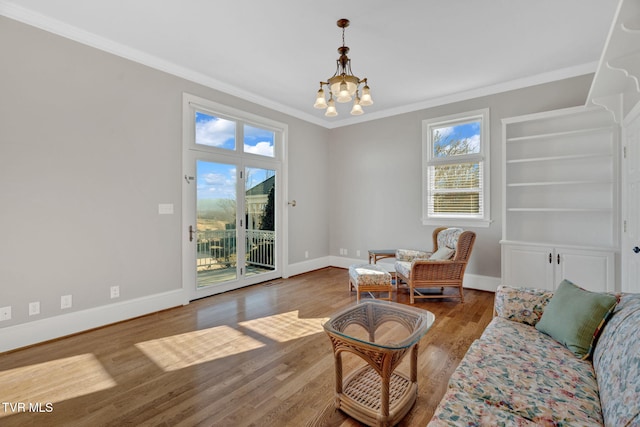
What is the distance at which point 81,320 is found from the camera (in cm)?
298

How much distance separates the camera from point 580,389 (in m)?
1.34

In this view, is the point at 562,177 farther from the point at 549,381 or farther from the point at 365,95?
the point at 549,381

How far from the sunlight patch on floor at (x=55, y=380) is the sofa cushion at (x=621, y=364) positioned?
110 inches

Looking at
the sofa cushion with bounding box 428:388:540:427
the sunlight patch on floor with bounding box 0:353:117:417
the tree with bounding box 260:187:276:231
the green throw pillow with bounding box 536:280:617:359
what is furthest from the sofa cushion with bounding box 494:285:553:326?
the tree with bounding box 260:187:276:231

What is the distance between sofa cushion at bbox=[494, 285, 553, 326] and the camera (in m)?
2.04

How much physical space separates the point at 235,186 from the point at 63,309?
7.99ft

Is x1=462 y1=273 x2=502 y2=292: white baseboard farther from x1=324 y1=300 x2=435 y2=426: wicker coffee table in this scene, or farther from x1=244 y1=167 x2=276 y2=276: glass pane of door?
x1=244 y1=167 x2=276 y2=276: glass pane of door

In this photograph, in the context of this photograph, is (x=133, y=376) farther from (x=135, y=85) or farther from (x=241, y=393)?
(x=135, y=85)

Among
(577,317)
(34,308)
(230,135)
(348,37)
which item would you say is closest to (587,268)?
(577,317)

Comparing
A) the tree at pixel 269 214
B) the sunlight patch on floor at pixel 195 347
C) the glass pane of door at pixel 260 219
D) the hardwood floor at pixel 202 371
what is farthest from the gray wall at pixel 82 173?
the tree at pixel 269 214

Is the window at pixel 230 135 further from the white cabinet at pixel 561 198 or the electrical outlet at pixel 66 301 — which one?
the white cabinet at pixel 561 198

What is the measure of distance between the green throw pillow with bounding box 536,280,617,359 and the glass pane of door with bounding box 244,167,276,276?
3.81 meters

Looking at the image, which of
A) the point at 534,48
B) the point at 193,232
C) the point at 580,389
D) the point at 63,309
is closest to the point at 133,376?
the point at 63,309

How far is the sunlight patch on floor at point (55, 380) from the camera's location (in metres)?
1.98
